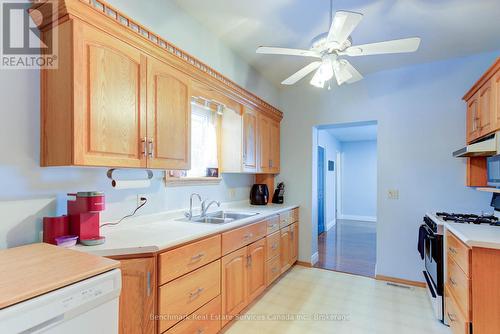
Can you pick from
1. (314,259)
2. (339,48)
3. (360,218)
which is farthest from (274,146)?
(360,218)

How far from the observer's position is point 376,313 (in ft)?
8.05

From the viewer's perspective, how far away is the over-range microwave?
7.14 feet

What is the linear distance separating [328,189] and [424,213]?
3.27 m

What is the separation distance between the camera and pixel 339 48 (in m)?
1.81

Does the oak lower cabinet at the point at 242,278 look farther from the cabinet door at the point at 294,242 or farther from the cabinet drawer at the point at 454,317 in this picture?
the cabinet drawer at the point at 454,317

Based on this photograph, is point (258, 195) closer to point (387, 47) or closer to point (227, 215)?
point (227, 215)

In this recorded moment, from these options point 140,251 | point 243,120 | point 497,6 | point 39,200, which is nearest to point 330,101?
point 243,120

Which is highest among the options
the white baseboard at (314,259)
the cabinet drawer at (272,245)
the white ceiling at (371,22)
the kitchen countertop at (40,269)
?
the white ceiling at (371,22)

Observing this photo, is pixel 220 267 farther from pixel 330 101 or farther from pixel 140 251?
pixel 330 101

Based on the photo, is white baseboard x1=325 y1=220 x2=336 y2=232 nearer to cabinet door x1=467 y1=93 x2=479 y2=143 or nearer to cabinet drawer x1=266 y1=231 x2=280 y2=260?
cabinet drawer x1=266 y1=231 x2=280 y2=260

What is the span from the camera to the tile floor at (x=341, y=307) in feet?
7.25

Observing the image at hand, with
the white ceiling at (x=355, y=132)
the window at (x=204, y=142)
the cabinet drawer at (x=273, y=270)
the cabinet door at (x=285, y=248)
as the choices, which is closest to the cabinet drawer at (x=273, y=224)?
the cabinet door at (x=285, y=248)

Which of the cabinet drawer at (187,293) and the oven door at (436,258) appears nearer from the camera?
the cabinet drawer at (187,293)

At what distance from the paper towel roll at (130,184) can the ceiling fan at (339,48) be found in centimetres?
127
